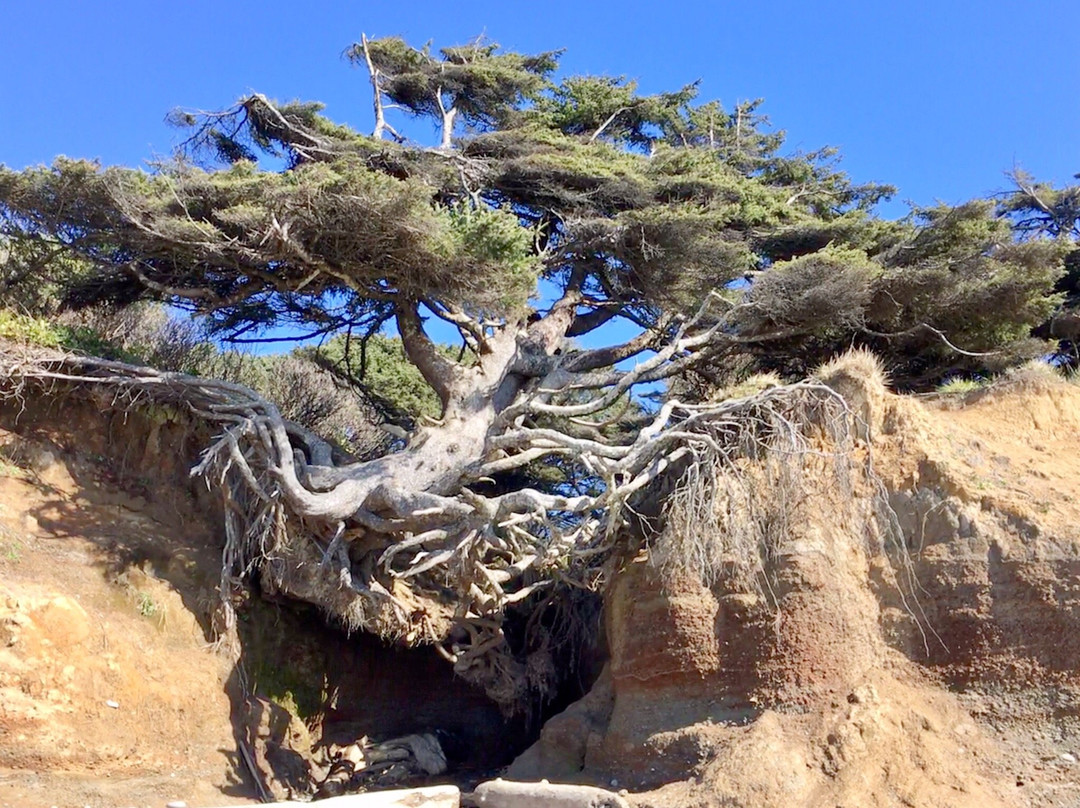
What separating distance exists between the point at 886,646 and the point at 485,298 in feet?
23.6

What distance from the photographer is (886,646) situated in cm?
1077

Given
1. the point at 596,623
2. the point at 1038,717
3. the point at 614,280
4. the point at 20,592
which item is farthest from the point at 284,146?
the point at 1038,717

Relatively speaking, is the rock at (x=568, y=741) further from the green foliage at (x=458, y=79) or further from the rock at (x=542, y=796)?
the green foliage at (x=458, y=79)

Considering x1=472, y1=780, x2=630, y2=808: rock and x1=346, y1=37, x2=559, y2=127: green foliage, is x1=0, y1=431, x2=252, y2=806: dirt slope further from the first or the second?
x1=346, y1=37, x2=559, y2=127: green foliage

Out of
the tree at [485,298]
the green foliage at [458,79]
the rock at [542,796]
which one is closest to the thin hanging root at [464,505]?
the tree at [485,298]

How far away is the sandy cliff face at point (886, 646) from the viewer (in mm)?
9648

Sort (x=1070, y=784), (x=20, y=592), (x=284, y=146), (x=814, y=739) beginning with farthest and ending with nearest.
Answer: (x=284, y=146) → (x=20, y=592) → (x=814, y=739) → (x=1070, y=784)

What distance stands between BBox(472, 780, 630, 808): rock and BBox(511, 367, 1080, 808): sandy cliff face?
828mm

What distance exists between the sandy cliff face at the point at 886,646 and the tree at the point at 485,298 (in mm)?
1483

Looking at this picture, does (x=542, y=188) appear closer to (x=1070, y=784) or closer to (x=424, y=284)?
(x=424, y=284)

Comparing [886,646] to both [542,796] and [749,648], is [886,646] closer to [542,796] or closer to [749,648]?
[749,648]

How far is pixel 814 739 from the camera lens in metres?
10.2

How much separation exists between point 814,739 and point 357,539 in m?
6.80

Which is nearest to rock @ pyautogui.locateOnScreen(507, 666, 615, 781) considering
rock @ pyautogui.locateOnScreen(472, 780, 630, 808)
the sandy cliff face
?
the sandy cliff face
